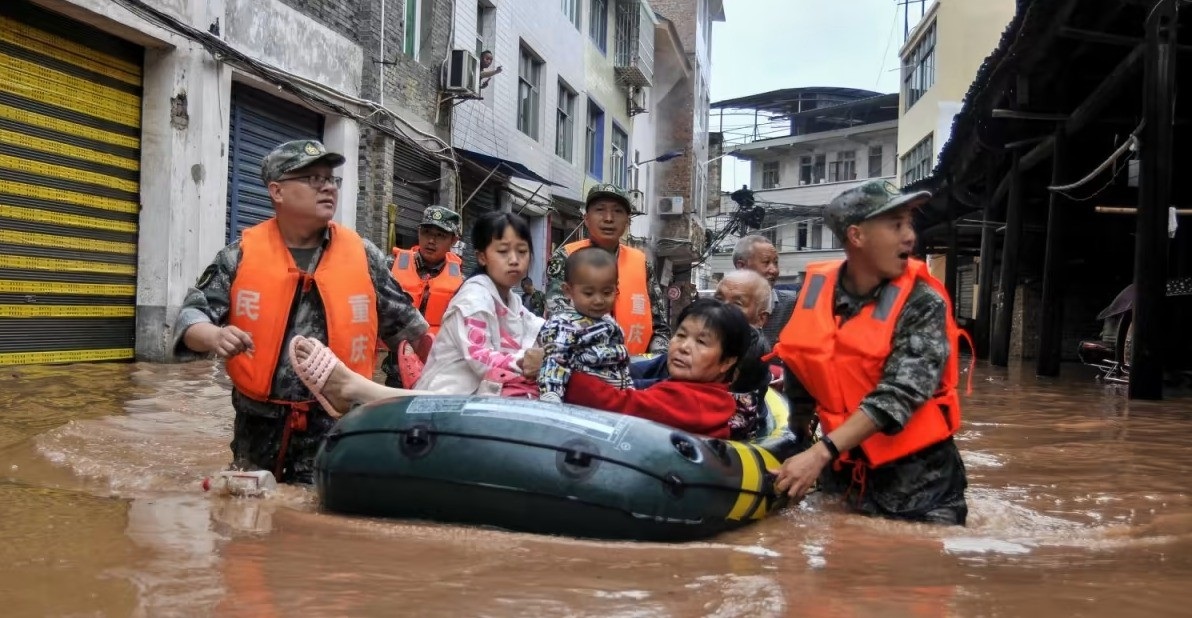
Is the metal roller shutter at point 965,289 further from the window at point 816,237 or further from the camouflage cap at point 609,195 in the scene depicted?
the camouflage cap at point 609,195

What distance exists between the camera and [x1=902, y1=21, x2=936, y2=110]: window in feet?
97.4

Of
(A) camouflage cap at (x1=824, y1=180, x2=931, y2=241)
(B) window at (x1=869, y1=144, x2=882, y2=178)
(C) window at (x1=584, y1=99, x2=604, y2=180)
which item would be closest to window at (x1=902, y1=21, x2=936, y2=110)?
(B) window at (x1=869, y1=144, x2=882, y2=178)

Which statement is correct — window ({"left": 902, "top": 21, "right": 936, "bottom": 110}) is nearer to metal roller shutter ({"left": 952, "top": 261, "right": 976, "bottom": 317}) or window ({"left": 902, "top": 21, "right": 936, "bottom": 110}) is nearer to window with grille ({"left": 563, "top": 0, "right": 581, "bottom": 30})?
metal roller shutter ({"left": 952, "top": 261, "right": 976, "bottom": 317})

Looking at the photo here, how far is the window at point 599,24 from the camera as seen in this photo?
24.1 m

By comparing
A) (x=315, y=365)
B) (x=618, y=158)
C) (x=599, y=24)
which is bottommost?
(x=315, y=365)

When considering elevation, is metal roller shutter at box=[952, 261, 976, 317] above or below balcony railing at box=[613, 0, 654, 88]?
below

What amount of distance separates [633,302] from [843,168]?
1649 inches

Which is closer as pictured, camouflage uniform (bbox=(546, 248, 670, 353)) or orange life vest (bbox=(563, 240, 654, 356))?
camouflage uniform (bbox=(546, 248, 670, 353))

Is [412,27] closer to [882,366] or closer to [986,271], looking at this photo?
[986,271]

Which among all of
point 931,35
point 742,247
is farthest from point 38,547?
point 931,35

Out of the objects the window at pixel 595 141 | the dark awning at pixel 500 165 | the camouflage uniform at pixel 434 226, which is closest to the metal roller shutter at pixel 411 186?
the dark awning at pixel 500 165

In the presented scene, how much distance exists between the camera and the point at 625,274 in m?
5.36

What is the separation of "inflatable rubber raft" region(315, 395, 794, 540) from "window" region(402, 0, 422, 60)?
37.0 feet

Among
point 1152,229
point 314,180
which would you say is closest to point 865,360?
point 314,180
